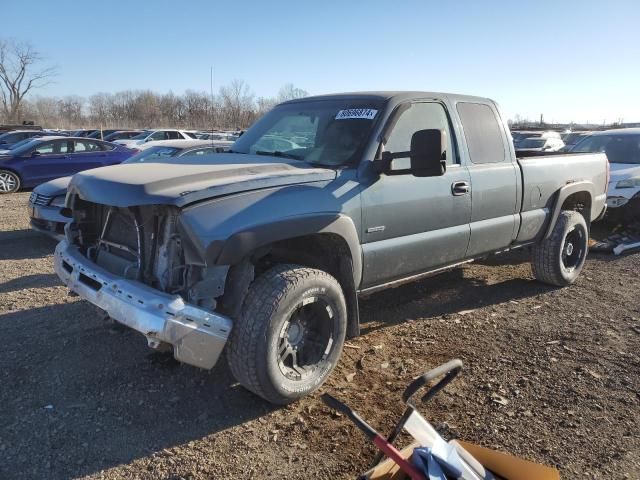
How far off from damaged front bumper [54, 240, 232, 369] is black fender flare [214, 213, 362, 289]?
0.33 metres

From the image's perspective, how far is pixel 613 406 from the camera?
135 inches

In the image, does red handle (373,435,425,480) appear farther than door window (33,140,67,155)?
No

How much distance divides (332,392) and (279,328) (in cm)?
74

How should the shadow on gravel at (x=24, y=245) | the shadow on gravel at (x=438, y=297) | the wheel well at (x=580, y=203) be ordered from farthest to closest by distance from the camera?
the shadow on gravel at (x=24, y=245) < the wheel well at (x=580, y=203) < the shadow on gravel at (x=438, y=297)

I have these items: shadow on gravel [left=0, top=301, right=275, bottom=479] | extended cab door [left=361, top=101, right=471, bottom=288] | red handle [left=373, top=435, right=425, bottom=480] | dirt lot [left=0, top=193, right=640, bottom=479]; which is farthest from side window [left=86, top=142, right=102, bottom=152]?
red handle [left=373, top=435, right=425, bottom=480]

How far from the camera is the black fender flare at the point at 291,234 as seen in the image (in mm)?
2922

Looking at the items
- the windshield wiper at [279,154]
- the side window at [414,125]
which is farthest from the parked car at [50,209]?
the side window at [414,125]

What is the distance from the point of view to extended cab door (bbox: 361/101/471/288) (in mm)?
3803

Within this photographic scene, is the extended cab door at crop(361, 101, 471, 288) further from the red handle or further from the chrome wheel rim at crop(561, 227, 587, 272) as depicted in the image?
the chrome wheel rim at crop(561, 227, 587, 272)

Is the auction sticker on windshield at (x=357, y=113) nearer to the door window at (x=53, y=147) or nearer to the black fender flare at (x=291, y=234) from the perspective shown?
the black fender flare at (x=291, y=234)

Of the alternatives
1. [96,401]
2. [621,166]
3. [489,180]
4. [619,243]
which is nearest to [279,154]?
[489,180]

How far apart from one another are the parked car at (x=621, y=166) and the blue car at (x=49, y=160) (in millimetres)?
10722

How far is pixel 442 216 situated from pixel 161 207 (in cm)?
225

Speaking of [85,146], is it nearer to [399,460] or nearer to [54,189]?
[54,189]
